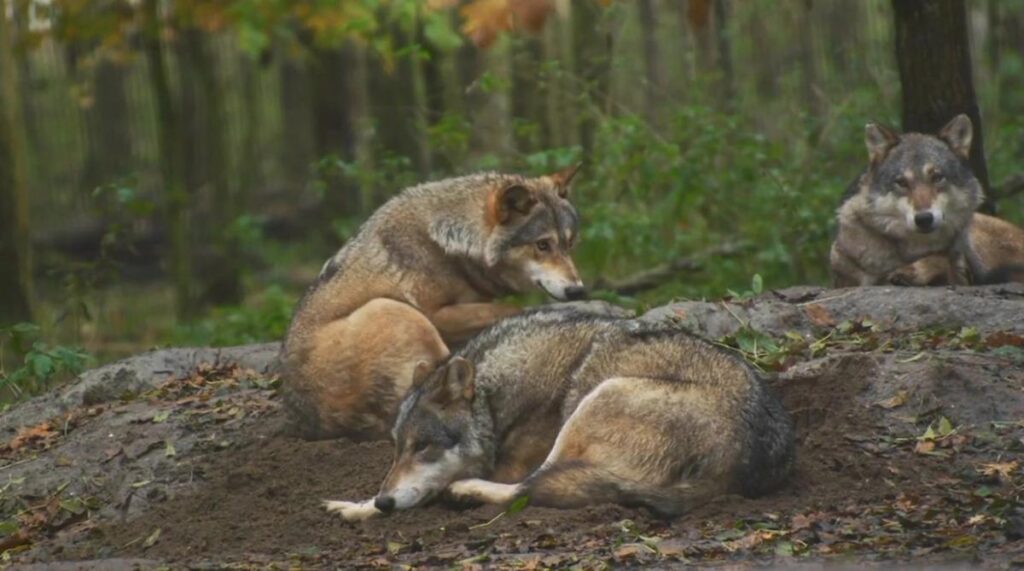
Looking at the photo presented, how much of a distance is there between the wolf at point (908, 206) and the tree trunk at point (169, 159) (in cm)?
900

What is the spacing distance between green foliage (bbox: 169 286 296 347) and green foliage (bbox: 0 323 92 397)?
6.57 feet

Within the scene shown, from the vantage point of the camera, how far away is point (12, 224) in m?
12.0

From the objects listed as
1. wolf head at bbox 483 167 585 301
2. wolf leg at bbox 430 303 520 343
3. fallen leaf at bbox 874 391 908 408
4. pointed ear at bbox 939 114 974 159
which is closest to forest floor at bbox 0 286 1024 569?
fallen leaf at bbox 874 391 908 408

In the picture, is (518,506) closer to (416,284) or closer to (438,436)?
(438,436)

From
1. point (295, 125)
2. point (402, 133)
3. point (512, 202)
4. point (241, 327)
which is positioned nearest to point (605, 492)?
point (512, 202)

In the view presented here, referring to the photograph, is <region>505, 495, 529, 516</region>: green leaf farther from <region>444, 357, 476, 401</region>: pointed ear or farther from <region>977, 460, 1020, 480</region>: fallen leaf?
<region>977, 460, 1020, 480</region>: fallen leaf

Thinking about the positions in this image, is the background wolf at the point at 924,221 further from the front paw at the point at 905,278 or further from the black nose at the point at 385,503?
the black nose at the point at 385,503

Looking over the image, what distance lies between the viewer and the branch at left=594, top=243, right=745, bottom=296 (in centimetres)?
1357

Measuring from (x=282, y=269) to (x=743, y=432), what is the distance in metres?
15.7

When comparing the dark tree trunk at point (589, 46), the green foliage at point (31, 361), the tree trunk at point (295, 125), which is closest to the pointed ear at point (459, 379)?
the green foliage at point (31, 361)

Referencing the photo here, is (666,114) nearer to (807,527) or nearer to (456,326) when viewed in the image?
(456,326)

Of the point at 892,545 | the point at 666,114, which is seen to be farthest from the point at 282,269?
the point at 892,545

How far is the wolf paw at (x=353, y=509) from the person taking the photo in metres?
7.22

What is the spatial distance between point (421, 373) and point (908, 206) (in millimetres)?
4501
